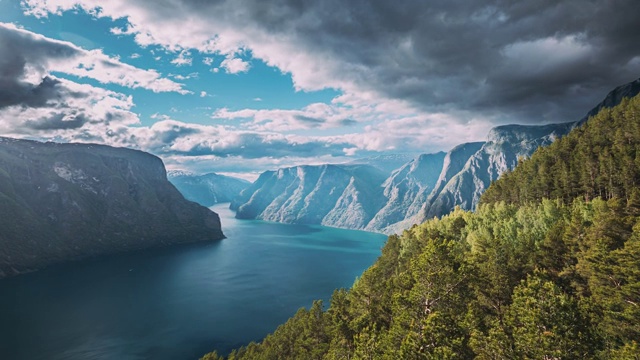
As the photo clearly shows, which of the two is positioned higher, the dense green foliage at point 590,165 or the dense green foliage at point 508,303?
the dense green foliage at point 590,165

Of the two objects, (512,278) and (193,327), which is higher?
(512,278)

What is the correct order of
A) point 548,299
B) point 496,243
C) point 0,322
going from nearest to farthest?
point 548,299
point 496,243
point 0,322

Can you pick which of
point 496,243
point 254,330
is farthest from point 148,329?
point 496,243

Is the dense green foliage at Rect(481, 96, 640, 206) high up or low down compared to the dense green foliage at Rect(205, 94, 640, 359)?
up

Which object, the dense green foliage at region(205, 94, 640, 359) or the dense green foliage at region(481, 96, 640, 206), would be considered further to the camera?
the dense green foliage at region(481, 96, 640, 206)

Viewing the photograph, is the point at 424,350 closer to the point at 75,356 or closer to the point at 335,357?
the point at 335,357

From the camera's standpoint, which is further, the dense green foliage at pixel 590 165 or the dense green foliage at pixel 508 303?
the dense green foliage at pixel 590 165

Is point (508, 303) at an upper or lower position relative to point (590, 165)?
lower

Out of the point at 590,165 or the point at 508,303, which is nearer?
the point at 508,303

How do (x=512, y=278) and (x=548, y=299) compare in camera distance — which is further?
(x=512, y=278)

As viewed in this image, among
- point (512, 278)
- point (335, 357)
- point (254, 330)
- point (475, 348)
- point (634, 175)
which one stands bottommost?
point (254, 330)

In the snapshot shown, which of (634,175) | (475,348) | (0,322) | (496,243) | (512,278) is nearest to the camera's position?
(475,348)
